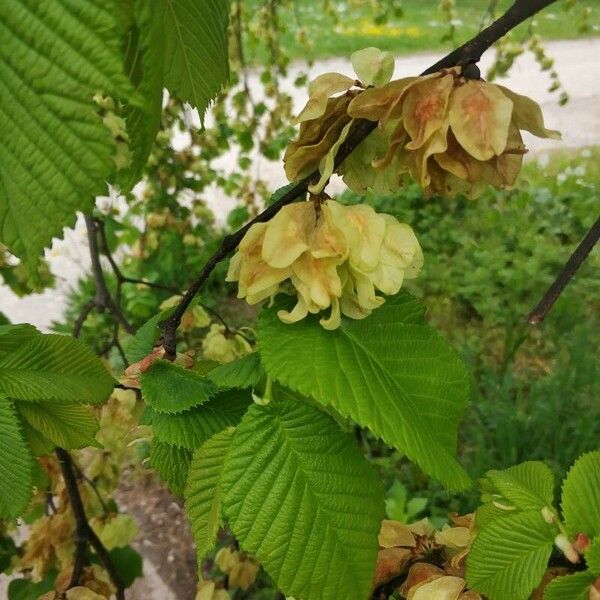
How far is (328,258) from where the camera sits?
0.44 metres

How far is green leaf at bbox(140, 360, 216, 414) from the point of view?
486 mm

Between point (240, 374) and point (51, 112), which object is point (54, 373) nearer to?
point (240, 374)

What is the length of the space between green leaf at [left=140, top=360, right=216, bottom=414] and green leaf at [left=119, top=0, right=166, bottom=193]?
142 mm

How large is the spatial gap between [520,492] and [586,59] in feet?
22.2

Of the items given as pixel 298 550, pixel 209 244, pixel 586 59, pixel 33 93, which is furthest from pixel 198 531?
pixel 586 59

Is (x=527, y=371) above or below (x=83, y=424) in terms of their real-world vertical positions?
below

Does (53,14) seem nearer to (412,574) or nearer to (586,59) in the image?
(412,574)

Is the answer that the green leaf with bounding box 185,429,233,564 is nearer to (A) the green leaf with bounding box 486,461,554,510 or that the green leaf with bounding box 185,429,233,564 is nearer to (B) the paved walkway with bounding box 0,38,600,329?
(A) the green leaf with bounding box 486,461,554,510

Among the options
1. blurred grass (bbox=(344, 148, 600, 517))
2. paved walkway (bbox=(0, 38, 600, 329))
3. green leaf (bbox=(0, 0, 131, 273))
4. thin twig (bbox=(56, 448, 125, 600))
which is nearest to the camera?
green leaf (bbox=(0, 0, 131, 273))

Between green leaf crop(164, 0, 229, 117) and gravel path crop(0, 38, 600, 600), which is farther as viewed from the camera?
gravel path crop(0, 38, 600, 600)

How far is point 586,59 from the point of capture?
635cm

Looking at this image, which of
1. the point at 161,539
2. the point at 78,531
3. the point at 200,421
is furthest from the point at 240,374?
the point at 161,539

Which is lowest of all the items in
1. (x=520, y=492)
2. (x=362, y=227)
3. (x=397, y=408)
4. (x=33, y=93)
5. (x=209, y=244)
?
(x=209, y=244)

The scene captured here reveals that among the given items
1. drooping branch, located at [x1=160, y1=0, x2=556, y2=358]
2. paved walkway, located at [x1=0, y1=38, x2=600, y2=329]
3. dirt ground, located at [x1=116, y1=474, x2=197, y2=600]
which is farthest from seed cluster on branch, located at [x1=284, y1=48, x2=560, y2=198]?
paved walkway, located at [x1=0, y1=38, x2=600, y2=329]
